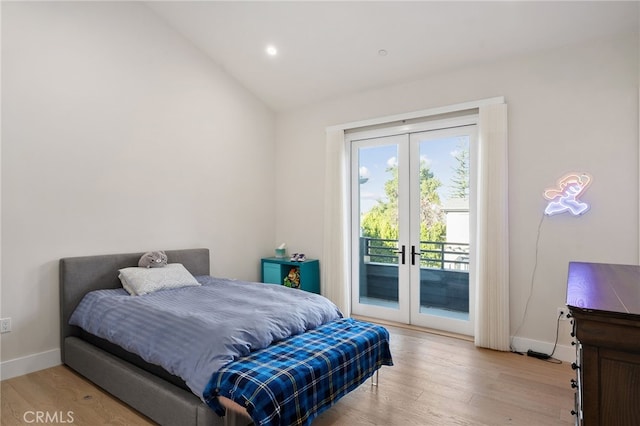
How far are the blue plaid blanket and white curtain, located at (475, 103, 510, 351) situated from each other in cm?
160

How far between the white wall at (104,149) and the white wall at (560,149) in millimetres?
2822

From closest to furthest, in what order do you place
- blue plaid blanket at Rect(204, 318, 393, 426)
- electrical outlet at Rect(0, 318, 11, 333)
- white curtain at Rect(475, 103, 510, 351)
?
blue plaid blanket at Rect(204, 318, 393, 426), electrical outlet at Rect(0, 318, 11, 333), white curtain at Rect(475, 103, 510, 351)

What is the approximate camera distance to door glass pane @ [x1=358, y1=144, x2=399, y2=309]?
14.6ft

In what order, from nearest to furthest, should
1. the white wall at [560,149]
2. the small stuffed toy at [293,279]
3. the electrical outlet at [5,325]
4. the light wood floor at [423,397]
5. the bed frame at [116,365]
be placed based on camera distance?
the bed frame at [116,365]
the light wood floor at [423,397]
the electrical outlet at [5,325]
the white wall at [560,149]
the small stuffed toy at [293,279]

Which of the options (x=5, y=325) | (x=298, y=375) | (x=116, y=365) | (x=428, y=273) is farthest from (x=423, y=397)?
(x=5, y=325)

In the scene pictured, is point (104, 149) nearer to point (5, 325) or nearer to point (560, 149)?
point (5, 325)

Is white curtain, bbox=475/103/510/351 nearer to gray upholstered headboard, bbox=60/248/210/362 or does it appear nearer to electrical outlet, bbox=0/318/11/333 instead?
gray upholstered headboard, bbox=60/248/210/362

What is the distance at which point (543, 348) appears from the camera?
3355mm

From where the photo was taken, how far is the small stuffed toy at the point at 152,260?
3.51 m

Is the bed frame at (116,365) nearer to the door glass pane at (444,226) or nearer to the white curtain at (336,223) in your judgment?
the white curtain at (336,223)

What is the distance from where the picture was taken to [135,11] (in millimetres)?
3709

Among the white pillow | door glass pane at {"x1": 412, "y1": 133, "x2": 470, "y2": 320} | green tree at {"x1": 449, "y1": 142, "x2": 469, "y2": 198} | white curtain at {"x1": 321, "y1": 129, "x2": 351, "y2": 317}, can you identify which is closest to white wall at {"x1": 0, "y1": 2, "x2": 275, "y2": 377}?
the white pillow

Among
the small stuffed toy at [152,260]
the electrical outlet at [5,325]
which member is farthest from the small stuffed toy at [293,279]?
the electrical outlet at [5,325]

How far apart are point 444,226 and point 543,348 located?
1500mm
